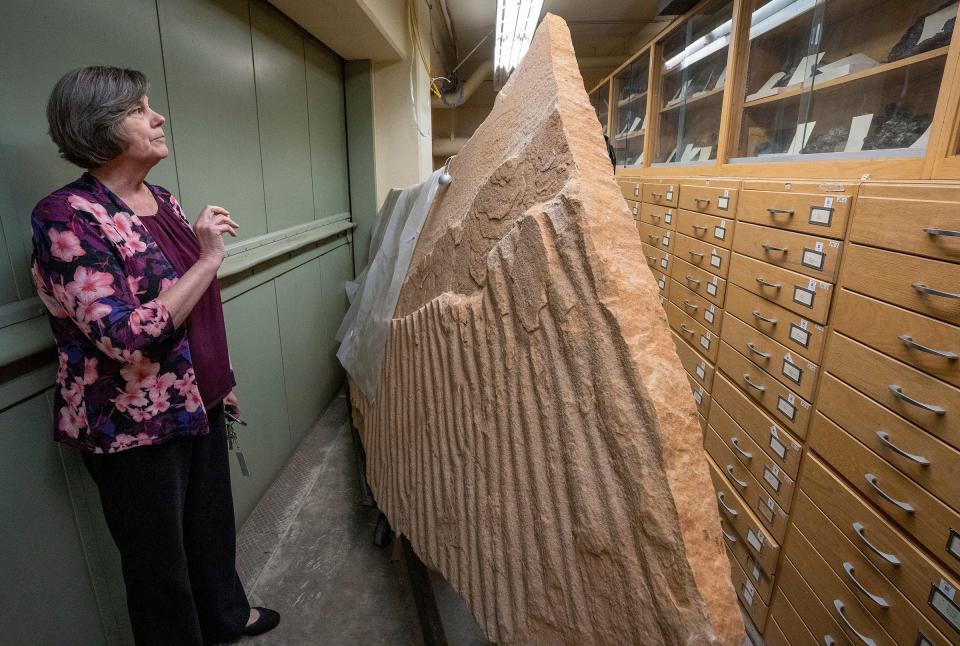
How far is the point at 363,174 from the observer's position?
325 centimetres

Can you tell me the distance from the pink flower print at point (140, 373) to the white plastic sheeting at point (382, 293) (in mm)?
607

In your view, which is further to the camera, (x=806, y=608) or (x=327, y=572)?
(x=327, y=572)

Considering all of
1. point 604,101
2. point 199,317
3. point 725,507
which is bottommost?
point 725,507

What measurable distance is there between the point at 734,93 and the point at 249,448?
99.8 inches

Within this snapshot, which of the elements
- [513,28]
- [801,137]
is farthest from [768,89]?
[513,28]

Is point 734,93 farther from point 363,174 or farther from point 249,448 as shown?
point 249,448

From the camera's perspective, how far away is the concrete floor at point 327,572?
1599mm

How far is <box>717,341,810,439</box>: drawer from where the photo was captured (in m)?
1.52

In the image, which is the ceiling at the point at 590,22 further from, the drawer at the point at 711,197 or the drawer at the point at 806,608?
the drawer at the point at 806,608

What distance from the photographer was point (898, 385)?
1.17m

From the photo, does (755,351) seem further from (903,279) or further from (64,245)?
(64,245)

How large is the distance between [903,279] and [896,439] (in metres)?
0.38

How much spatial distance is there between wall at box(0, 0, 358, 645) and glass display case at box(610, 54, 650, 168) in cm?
206

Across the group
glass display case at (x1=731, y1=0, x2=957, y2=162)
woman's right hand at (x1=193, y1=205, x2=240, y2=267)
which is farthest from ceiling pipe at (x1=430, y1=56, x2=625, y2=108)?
woman's right hand at (x1=193, y1=205, x2=240, y2=267)
